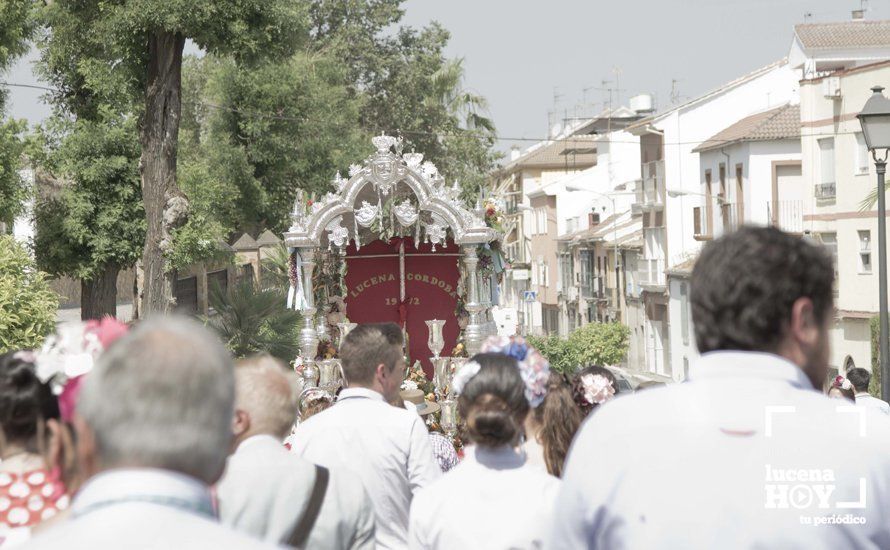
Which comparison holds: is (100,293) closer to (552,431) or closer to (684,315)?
(552,431)

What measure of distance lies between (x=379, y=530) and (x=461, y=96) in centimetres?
4249

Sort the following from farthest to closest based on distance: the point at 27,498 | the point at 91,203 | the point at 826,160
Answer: the point at 826,160, the point at 91,203, the point at 27,498

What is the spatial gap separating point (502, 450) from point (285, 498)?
2.60ft

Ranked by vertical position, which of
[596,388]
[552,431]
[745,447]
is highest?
[745,447]

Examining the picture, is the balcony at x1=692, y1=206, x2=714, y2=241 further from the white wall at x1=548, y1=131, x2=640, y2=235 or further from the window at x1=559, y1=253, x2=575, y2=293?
the window at x1=559, y1=253, x2=575, y2=293

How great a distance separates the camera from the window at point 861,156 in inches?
1324

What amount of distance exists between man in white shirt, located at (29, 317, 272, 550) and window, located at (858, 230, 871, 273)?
3357 centimetres

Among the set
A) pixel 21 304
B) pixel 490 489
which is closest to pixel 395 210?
pixel 21 304

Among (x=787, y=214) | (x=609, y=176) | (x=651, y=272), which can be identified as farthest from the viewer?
(x=609, y=176)

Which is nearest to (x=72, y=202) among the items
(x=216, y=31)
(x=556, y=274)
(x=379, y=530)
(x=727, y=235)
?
(x=216, y=31)

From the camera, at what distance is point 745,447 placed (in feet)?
9.94

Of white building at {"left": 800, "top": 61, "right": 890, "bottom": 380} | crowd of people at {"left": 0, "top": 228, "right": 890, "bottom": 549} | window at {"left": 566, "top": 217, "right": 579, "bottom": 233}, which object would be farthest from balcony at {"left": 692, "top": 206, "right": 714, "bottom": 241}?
crowd of people at {"left": 0, "top": 228, "right": 890, "bottom": 549}

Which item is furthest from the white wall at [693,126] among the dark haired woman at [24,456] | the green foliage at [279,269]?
the dark haired woman at [24,456]

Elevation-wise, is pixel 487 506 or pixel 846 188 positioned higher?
pixel 846 188
